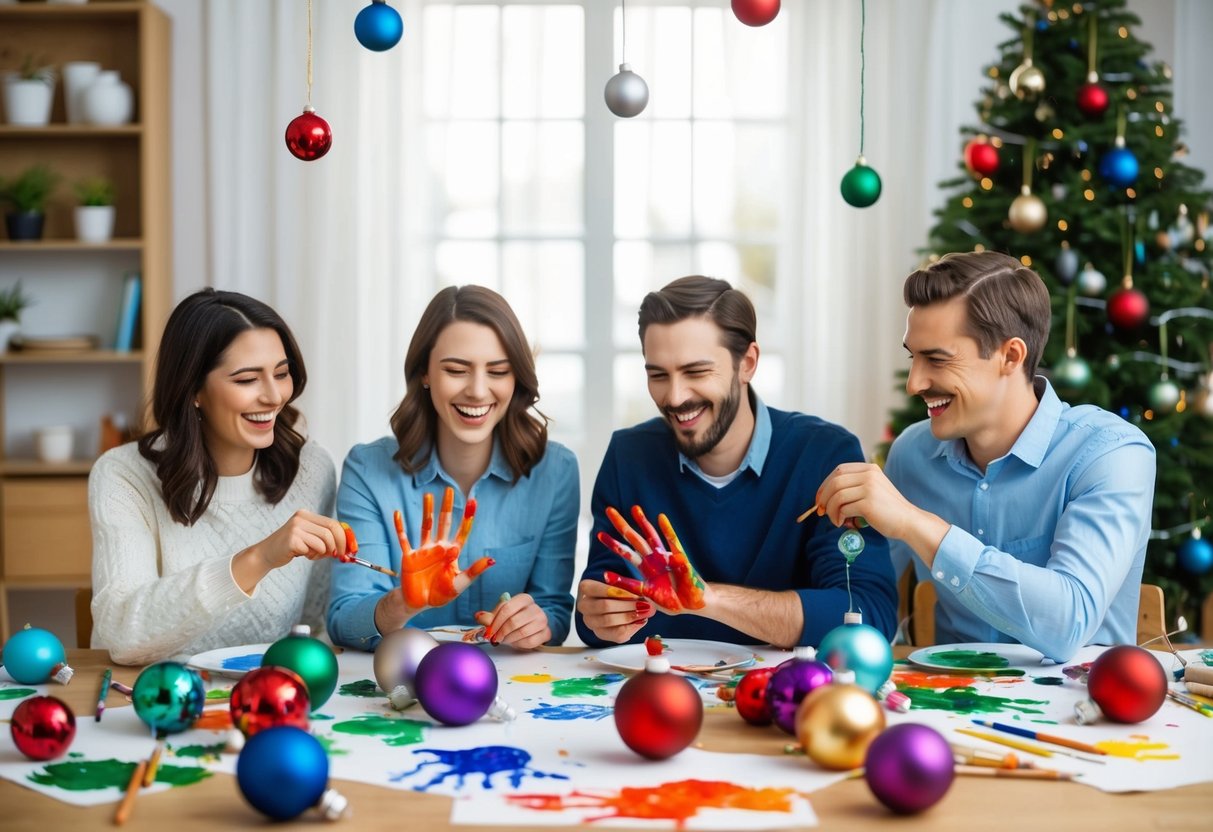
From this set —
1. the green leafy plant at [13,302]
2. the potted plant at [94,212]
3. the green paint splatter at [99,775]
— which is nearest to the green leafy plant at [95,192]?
the potted plant at [94,212]

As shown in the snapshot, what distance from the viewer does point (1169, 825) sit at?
129 centimetres

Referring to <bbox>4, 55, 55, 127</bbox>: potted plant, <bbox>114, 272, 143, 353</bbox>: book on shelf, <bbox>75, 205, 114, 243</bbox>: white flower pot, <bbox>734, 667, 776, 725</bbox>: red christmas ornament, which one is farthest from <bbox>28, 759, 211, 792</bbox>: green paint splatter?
<bbox>4, 55, 55, 127</bbox>: potted plant

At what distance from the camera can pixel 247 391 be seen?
7.63 feet

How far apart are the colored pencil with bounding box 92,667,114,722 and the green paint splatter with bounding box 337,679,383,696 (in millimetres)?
306

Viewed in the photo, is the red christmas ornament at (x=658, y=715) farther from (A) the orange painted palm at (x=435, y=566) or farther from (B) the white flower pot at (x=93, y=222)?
(B) the white flower pot at (x=93, y=222)

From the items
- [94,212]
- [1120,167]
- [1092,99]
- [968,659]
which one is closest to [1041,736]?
[968,659]

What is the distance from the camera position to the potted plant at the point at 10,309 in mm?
4445

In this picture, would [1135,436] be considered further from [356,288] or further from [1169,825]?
[356,288]

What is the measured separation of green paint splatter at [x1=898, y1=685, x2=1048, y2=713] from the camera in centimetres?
166

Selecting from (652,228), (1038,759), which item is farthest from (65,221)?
(1038,759)

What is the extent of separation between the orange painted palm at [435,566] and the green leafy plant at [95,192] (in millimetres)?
2999

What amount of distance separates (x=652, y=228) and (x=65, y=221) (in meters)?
2.14

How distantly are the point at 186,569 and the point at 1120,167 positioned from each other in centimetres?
283

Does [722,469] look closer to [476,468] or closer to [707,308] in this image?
[707,308]
